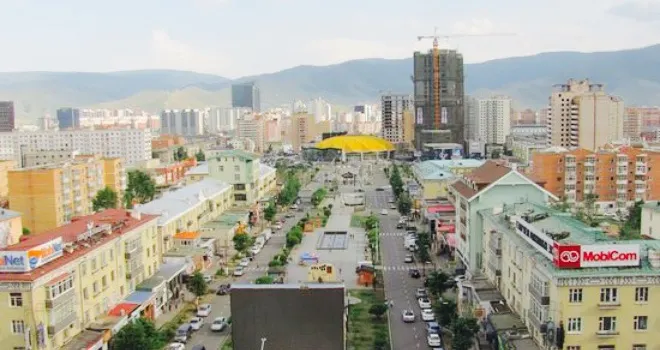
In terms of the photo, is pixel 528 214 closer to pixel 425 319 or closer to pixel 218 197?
pixel 425 319

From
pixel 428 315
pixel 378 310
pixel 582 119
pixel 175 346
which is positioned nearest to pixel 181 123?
pixel 582 119

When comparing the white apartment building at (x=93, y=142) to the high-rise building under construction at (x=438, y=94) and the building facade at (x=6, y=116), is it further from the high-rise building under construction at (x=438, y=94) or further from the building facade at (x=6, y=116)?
the high-rise building under construction at (x=438, y=94)

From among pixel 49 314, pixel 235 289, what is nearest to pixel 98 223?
pixel 49 314

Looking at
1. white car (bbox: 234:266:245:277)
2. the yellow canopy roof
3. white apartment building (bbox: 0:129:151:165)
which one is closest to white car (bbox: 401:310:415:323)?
white car (bbox: 234:266:245:277)

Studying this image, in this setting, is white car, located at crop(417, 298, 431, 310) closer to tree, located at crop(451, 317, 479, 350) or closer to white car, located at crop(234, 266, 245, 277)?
tree, located at crop(451, 317, 479, 350)

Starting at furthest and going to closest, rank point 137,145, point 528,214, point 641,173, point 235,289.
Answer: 1. point 137,145
2. point 641,173
3. point 528,214
4. point 235,289

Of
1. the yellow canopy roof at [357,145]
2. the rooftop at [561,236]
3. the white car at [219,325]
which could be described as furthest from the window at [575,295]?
the yellow canopy roof at [357,145]
